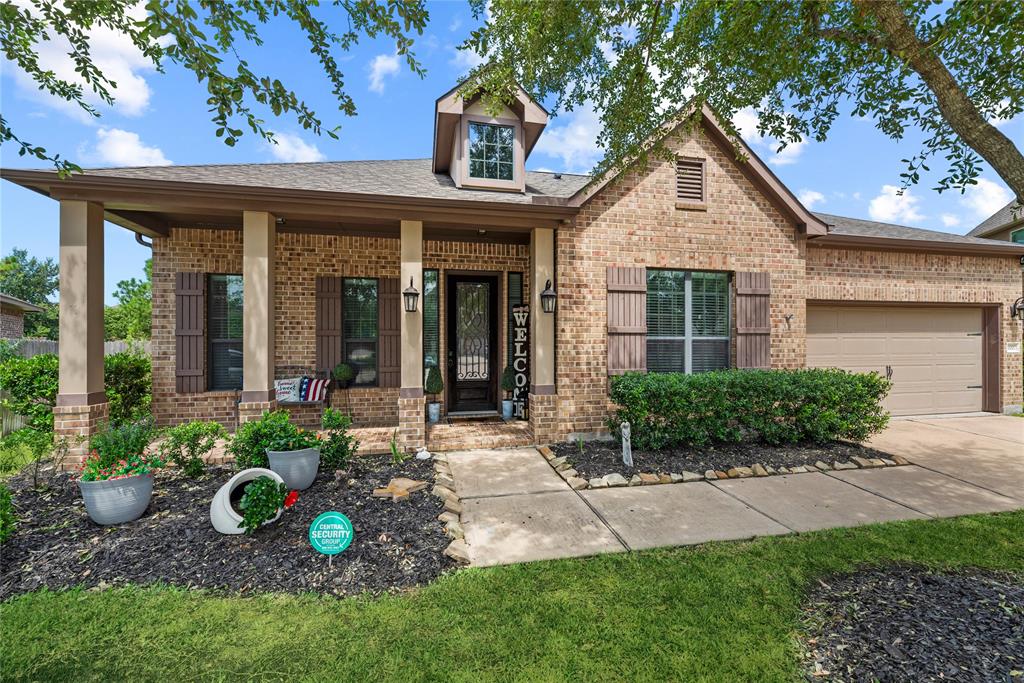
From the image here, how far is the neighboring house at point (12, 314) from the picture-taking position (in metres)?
16.8

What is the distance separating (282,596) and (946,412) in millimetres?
11500

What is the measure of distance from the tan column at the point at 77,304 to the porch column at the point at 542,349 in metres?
5.44

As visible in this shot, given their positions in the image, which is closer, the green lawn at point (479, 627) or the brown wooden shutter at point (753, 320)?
the green lawn at point (479, 627)

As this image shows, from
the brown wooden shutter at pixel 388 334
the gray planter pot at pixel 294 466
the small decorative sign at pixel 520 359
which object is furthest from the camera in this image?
the small decorative sign at pixel 520 359

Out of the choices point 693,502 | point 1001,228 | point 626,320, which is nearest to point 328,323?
point 626,320

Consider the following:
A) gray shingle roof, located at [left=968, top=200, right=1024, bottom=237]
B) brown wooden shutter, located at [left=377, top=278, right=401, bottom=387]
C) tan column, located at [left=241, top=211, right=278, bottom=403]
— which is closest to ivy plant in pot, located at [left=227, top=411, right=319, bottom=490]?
tan column, located at [left=241, top=211, right=278, bottom=403]

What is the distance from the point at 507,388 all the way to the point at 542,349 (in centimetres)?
161

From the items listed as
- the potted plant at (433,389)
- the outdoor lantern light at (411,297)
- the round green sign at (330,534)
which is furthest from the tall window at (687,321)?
the round green sign at (330,534)

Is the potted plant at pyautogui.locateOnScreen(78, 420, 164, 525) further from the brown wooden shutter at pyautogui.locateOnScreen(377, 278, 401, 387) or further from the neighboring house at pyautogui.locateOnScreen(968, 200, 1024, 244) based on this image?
the neighboring house at pyautogui.locateOnScreen(968, 200, 1024, 244)

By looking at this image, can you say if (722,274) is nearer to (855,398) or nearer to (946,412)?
(855,398)

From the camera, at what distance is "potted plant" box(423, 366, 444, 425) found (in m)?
7.16

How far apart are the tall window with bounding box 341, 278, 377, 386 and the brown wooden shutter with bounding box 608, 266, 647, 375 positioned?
3.96 metres

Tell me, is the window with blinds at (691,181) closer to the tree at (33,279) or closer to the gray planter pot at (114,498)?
the gray planter pot at (114,498)

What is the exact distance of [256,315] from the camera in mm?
5453
